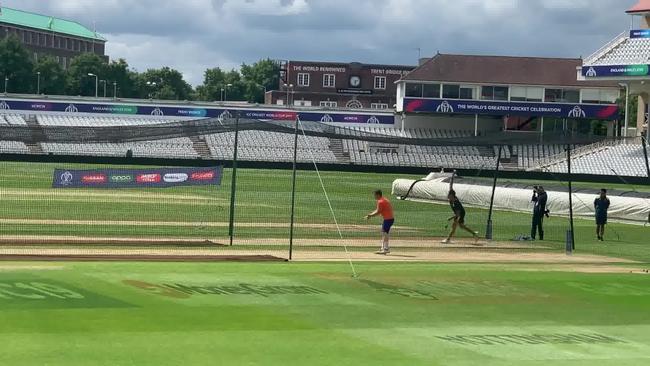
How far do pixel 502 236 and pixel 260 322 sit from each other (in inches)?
799

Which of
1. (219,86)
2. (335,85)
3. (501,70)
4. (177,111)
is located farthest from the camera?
(219,86)

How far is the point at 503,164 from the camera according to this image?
72.1m

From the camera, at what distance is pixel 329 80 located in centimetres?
14825

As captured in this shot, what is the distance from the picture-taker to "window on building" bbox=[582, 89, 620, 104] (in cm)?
9462

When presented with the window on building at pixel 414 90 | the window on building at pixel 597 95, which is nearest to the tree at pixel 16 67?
the window on building at pixel 414 90

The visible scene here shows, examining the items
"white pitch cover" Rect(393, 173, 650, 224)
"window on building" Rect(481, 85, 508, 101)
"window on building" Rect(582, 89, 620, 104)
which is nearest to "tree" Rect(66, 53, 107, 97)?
"window on building" Rect(481, 85, 508, 101)

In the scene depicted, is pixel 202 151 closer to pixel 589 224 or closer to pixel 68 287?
pixel 589 224

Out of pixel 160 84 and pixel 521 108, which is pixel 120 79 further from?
pixel 521 108

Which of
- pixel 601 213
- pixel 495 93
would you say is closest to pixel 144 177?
pixel 601 213

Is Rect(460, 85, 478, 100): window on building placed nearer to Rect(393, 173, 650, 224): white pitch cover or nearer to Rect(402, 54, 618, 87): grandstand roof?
Rect(402, 54, 618, 87): grandstand roof

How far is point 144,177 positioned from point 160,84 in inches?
6034

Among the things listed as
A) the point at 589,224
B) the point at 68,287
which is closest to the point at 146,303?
the point at 68,287

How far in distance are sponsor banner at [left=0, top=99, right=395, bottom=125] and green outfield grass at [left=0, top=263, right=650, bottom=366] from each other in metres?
80.1

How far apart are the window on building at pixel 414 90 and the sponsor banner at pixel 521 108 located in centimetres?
113
